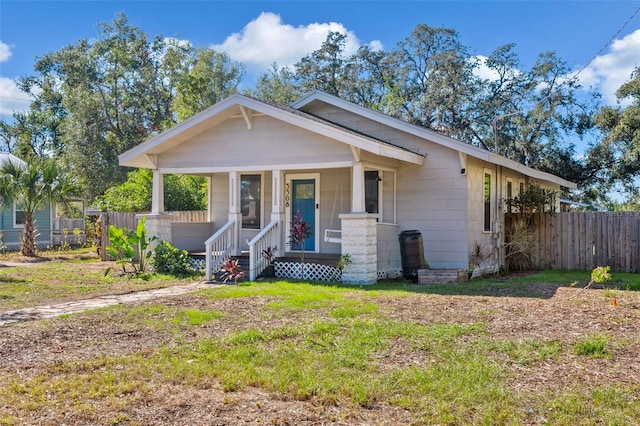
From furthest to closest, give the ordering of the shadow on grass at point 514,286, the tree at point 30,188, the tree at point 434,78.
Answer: the tree at point 434,78 < the tree at point 30,188 < the shadow on grass at point 514,286

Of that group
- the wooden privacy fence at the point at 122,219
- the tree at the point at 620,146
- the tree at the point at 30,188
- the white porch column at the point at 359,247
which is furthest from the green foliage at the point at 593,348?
the tree at the point at 30,188

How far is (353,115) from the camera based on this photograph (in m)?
14.4

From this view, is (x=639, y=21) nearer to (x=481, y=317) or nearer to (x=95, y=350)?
(x=481, y=317)

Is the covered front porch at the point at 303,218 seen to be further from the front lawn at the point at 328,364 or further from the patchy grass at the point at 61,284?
the front lawn at the point at 328,364

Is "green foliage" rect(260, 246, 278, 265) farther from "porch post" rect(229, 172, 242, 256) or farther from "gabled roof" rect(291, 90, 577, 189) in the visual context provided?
"gabled roof" rect(291, 90, 577, 189)

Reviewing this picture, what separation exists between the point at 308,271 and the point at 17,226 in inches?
696

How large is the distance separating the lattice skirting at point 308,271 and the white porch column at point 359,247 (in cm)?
48

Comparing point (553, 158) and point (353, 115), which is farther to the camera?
point (553, 158)

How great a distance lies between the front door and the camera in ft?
46.4

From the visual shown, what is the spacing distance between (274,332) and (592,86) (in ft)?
87.8

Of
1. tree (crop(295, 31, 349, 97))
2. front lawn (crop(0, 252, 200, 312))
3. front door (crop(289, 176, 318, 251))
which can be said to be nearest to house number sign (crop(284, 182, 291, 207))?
front door (crop(289, 176, 318, 251))

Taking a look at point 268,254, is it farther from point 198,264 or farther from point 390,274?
point 390,274

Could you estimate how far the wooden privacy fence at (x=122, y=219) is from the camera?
17.6m

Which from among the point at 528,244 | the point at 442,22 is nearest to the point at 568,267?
the point at 528,244
